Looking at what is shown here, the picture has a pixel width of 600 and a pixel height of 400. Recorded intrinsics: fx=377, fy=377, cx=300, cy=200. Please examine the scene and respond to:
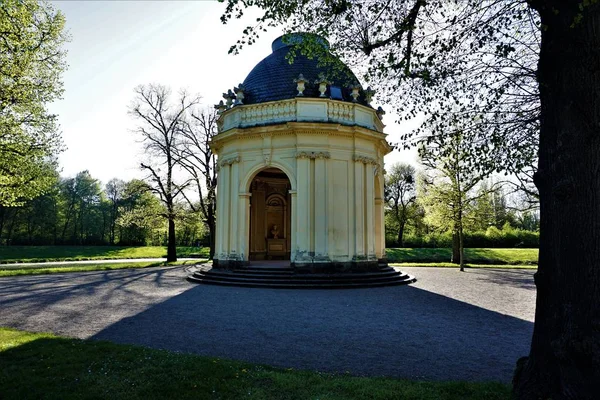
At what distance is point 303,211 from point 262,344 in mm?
9393

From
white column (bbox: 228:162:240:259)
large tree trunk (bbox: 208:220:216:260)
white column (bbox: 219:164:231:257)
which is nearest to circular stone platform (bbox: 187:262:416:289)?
white column (bbox: 228:162:240:259)

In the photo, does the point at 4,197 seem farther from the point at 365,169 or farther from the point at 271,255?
the point at 365,169

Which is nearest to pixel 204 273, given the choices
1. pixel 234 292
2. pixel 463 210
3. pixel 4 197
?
pixel 234 292

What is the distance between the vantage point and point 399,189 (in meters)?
48.7

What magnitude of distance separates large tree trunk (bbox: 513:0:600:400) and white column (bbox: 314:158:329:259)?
37.5ft

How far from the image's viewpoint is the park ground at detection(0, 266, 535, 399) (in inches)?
166

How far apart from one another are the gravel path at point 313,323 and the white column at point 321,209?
2.64 m

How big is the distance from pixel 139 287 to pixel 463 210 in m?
19.0

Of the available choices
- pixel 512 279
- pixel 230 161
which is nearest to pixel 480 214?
pixel 512 279

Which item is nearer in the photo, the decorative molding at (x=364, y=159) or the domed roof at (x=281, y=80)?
the decorative molding at (x=364, y=159)

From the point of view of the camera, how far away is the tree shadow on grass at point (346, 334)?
17.6ft

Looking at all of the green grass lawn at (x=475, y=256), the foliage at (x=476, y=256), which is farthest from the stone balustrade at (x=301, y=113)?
the foliage at (x=476, y=256)

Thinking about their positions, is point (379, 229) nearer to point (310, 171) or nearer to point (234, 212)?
point (310, 171)

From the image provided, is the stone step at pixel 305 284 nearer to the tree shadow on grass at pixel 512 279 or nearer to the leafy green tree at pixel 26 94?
the tree shadow on grass at pixel 512 279
